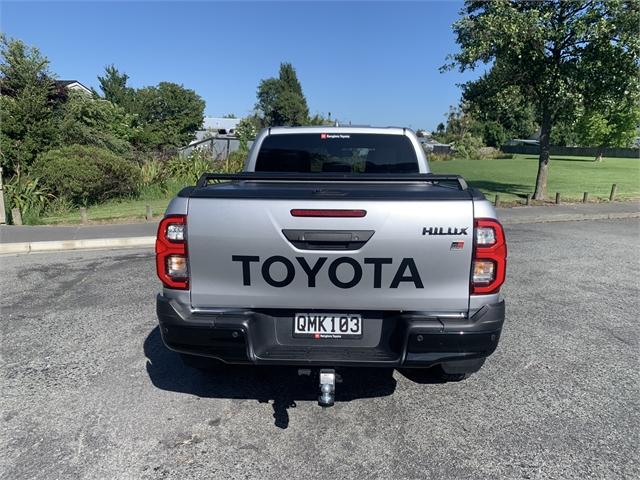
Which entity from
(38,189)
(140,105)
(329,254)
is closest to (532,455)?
(329,254)

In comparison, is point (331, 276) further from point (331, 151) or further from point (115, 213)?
point (115, 213)

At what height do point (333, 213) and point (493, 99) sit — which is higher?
point (493, 99)

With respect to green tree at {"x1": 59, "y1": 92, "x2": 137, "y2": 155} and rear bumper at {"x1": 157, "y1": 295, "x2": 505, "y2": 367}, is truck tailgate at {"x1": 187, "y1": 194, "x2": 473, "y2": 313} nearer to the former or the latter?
rear bumper at {"x1": 157, "y1": 295, "x2": 505, "y2": 367}

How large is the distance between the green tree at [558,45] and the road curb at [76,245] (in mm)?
9021

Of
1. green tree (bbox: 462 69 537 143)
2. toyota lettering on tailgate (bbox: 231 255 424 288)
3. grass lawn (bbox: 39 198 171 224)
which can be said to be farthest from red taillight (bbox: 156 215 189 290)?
green tree (bbox: 462 69 537 143)

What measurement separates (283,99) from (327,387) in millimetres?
91446

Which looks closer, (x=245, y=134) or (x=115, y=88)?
(x=245, y=134)

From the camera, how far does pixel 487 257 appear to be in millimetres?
2617

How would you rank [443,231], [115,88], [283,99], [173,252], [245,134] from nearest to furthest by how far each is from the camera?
[443,231], [173,252], [245,134], [115,88], [283,99]

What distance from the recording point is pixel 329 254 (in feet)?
8.61

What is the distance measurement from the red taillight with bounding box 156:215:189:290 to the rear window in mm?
1752

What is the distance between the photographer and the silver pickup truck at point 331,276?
8.50 ft

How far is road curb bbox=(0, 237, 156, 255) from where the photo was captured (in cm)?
850

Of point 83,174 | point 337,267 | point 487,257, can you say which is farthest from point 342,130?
point 83,174
